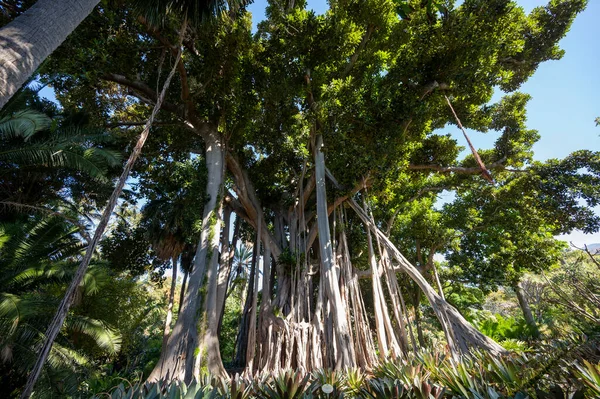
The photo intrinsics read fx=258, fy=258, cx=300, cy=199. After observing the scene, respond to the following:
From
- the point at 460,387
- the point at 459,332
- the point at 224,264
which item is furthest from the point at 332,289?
the point at 224,264

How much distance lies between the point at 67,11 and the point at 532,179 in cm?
919

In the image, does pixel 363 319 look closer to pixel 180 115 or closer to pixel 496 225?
pixel 496 225

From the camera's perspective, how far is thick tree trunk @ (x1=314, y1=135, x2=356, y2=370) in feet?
13.6

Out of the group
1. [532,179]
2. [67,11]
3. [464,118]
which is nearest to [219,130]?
[67,11]

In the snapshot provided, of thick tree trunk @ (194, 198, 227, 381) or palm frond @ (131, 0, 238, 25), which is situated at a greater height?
palm frond @ (131, 0, 238, 25)

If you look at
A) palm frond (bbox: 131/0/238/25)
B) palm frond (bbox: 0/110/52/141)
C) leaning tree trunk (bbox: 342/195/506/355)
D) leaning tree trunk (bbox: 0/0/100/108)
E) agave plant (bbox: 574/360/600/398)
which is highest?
palm frond (bbox: 131/0/238/25)

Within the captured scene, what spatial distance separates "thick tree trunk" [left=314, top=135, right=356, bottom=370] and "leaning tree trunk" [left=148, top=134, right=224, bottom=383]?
94.2 inches

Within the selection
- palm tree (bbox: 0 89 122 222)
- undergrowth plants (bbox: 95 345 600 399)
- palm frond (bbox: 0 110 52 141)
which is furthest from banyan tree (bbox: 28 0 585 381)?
undergrowth plants (bbox: 95 345 600 399)

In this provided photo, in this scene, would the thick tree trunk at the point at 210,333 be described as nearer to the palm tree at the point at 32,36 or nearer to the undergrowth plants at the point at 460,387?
the undergrowth plants at the point at 460,387

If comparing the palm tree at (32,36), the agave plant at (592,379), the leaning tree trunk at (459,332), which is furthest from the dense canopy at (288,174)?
the palm tree at (32,36)

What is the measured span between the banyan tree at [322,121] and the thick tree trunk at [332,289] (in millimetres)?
26

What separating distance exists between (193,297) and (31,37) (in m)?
4.48

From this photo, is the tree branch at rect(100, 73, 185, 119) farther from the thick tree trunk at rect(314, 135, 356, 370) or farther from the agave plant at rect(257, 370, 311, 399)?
the agave plant at rect(257, 370, 311, 399)

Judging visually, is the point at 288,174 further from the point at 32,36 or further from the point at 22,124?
the point at 32,36
